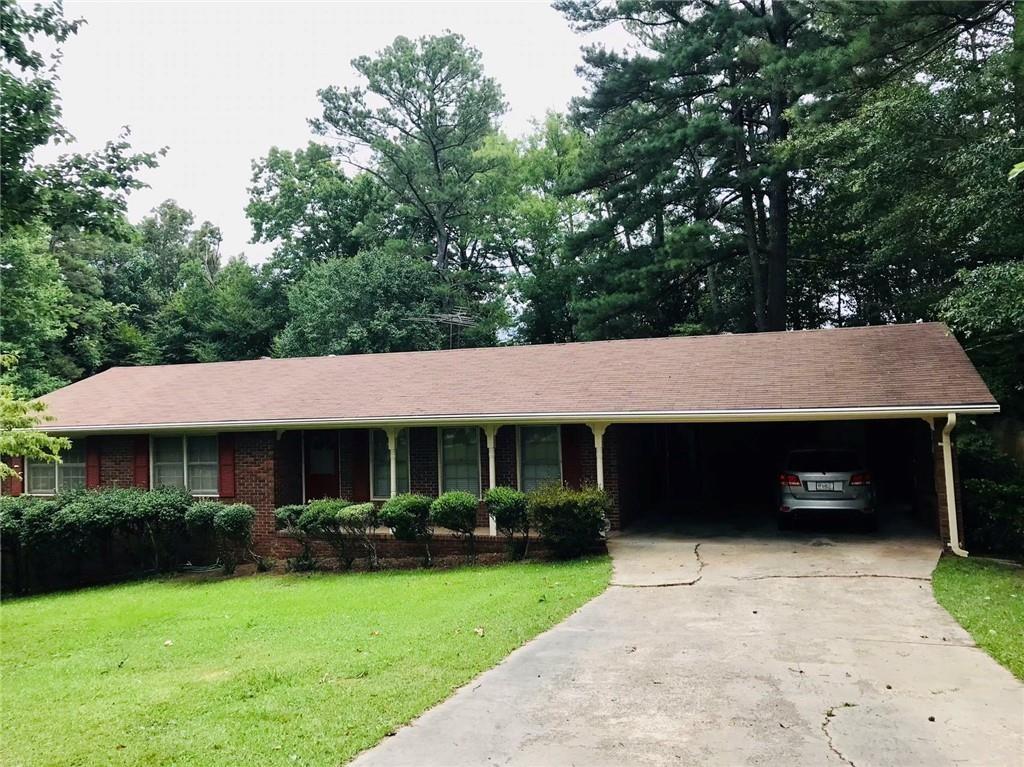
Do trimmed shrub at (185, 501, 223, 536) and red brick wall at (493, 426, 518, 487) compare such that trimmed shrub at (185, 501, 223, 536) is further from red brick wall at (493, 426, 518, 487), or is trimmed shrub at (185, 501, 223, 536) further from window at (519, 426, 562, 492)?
window at (519, 426, 562, 492)

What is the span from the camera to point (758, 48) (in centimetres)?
2203

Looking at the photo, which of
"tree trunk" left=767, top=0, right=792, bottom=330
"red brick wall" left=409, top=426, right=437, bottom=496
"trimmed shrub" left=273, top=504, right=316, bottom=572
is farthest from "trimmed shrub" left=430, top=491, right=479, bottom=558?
"tree trunk" left=767, top=0, right=792, bottom=330

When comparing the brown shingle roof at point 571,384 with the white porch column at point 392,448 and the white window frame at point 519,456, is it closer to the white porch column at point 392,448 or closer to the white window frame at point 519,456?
the white porch column at point 392,448

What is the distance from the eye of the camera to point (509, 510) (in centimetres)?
1206

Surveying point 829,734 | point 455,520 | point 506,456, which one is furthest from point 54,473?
point 829,734

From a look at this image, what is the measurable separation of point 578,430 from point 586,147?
671 inches

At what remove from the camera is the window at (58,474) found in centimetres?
1641

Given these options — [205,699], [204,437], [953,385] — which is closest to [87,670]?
[205,699]

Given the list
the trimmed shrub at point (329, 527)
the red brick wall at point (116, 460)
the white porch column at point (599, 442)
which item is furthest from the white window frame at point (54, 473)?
the white porch column at point (599, 442)

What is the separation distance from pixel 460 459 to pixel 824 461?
677 centimetres

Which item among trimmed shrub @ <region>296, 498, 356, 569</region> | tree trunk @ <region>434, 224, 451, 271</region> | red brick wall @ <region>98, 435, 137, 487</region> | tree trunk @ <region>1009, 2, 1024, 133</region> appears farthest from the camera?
tree trunk @ <region>434, 224, 451, 271</region>

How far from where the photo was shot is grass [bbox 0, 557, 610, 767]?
4.98 m

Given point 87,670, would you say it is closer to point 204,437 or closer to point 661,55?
point 204,437

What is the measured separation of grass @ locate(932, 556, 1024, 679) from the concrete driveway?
0.16m
